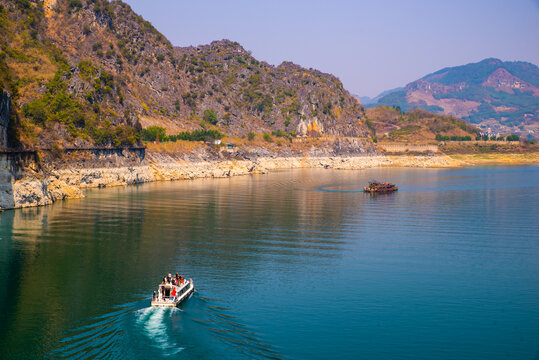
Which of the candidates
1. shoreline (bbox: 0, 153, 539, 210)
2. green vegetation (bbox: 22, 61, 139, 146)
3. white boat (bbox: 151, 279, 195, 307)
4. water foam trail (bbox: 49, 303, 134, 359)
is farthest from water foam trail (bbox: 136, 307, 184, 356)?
green vegetation (bbox: 22, 61, 139, 146)

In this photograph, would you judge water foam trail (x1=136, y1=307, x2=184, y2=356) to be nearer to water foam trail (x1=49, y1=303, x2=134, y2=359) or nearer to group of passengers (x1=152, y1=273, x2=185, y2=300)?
group of passengers (x1=152, y1=273, x2=185, y2=300)

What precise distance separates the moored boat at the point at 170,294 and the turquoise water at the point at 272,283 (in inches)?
36.0

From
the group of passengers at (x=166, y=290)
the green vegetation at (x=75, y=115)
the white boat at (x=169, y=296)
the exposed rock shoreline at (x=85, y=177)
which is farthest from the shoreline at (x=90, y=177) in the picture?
the white boat at (x=169, y=296)

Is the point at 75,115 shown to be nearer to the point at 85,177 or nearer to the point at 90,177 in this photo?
the point at 90,177

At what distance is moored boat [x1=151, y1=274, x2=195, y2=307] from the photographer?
134 feet

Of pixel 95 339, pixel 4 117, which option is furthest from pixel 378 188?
pixel 95 339

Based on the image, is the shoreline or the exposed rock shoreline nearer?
the exposed rock shoreline

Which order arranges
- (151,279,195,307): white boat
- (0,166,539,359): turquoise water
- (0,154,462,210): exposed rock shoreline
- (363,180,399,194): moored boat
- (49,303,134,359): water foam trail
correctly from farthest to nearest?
(363,180,399,194): moored boat
(0,154,462,210): exposed rock shoreline
(151,279,195,307): white boat
(0,166,539,359): turquoise water
(49,303,134,359): water foam trail

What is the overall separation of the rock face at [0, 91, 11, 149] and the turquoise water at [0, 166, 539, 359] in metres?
14.2

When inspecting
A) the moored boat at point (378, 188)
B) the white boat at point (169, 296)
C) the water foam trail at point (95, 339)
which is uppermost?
the moored boat at point (378, 188)

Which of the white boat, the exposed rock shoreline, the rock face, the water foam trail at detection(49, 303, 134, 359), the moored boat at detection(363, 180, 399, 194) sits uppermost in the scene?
the rock face

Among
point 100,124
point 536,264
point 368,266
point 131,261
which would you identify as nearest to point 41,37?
point 100,124

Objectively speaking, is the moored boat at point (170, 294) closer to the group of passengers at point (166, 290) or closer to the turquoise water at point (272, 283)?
the group of passengers at point (166, 290)

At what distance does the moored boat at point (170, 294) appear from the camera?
40.8 metres
